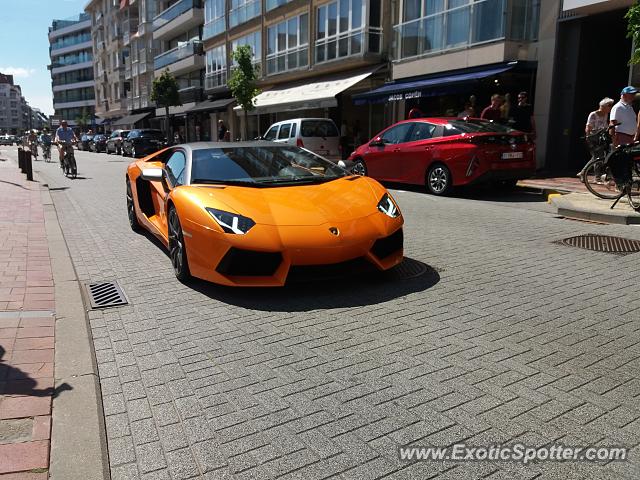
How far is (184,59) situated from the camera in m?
44.3

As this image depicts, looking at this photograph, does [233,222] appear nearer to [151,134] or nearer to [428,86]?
[428,86]

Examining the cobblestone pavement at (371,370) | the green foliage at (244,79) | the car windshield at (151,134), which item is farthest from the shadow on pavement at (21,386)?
the car windshield at (151,134)

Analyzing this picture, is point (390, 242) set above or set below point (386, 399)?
above

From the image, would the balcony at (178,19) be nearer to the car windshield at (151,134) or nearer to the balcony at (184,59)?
the balcony at (184,59)

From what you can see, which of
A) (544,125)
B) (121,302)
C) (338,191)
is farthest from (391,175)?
(121,302)

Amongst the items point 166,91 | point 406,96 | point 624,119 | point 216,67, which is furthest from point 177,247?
point 166,91

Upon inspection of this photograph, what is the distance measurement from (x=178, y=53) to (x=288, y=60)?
2074 centimetres

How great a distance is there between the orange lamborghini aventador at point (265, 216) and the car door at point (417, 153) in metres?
5.99

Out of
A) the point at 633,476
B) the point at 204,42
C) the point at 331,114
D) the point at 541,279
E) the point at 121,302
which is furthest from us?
the point at 204,42

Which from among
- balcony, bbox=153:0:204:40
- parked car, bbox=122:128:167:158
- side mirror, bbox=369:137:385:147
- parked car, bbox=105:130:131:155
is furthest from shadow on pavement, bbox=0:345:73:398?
balcony, bbox=153:0:204:40

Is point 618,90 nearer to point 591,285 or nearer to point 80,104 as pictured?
point 591,285

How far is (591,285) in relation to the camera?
15.8ft

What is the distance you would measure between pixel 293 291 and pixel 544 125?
1331 centimetres

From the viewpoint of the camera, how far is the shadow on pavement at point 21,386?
2943mm
